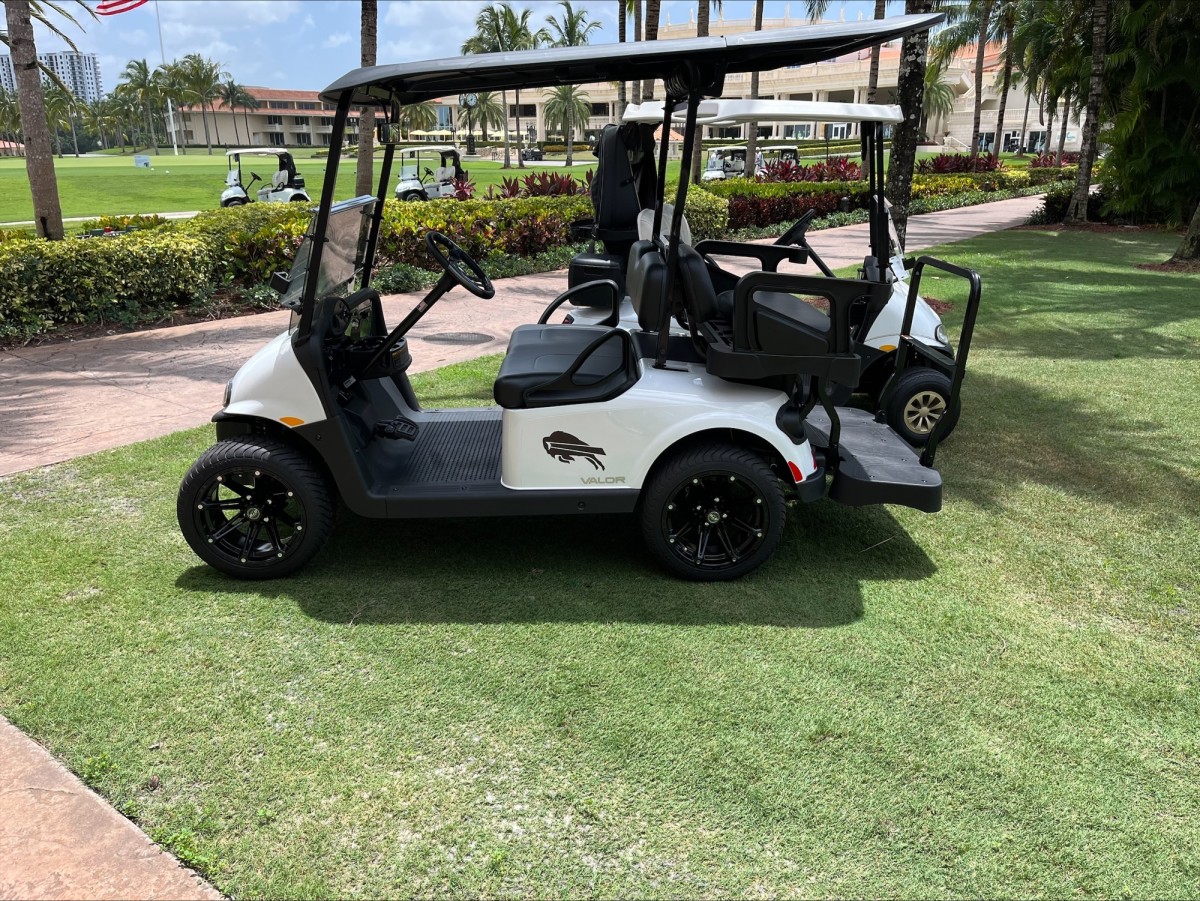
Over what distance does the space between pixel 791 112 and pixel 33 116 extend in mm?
7164

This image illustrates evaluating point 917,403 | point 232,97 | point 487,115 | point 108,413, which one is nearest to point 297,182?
point 108,413

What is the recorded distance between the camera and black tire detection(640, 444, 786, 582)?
343cm

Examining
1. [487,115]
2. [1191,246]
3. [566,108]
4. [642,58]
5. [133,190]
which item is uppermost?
[487,115]

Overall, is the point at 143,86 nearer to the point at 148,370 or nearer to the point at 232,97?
the point at 232,97

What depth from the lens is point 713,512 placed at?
353cm

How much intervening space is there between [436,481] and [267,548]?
71cm

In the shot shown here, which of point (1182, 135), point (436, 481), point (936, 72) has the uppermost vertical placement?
point (936, 72)

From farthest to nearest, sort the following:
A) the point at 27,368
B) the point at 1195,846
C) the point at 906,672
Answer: the point at 27,368 < the point at 906,672 < the point at 1195,846

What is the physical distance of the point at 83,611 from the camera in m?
3.30

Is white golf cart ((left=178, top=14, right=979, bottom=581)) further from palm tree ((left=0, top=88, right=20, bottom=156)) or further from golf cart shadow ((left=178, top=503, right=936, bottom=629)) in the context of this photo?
palm tree ((left=0, top=88, right=20, bottom=156))

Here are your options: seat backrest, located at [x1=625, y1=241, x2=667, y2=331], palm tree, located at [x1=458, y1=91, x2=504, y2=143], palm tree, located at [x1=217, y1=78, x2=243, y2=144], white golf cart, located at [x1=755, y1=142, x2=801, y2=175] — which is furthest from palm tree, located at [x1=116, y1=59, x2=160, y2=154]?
seat backrest, located at [x1=625, y1=241, x2=667, y2=331]

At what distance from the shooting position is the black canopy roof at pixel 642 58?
10.1 ft

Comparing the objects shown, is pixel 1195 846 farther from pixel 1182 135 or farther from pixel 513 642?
pixel 1182 135

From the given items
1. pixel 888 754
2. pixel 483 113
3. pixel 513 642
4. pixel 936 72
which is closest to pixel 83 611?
pixel 513 642
